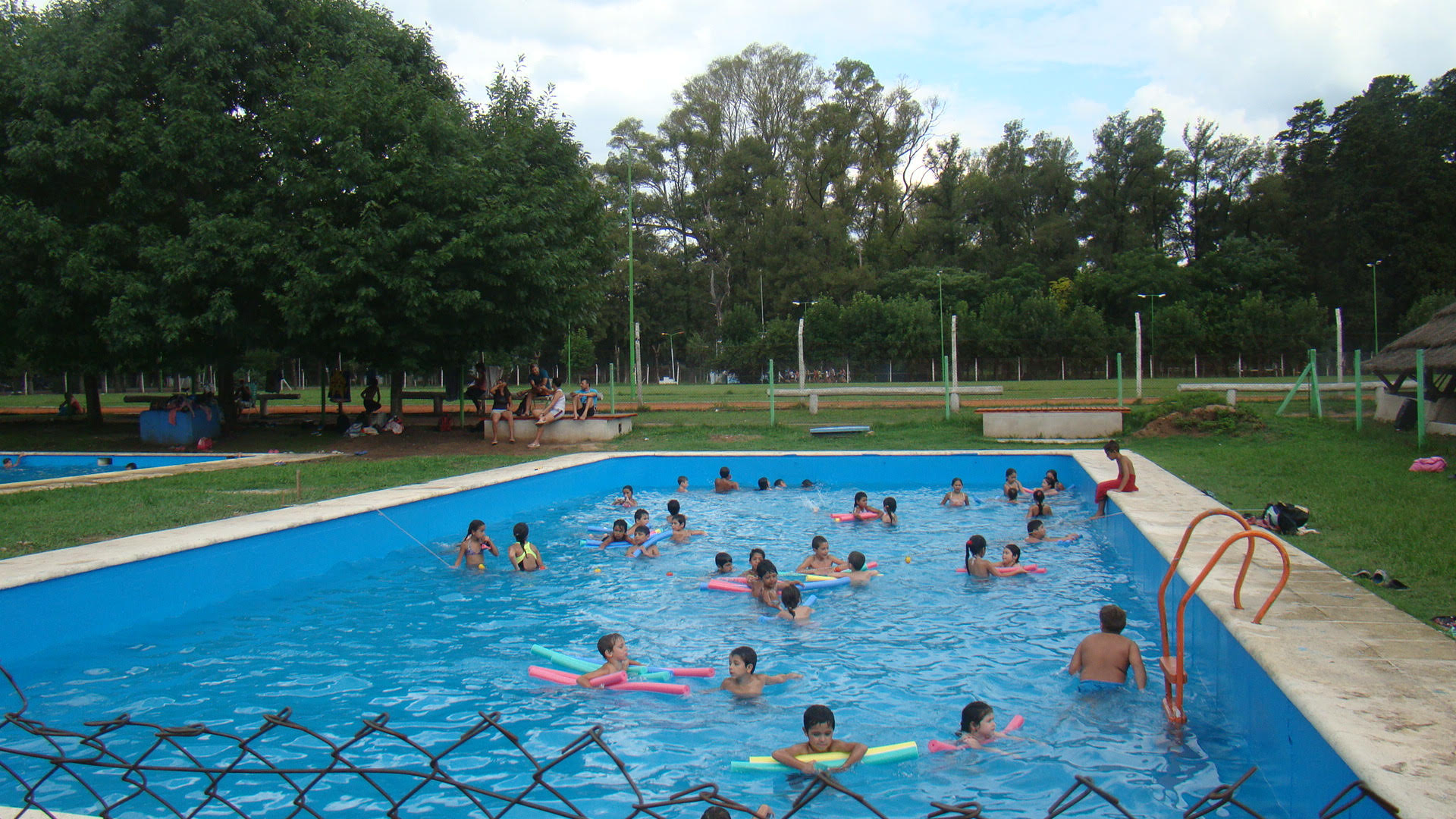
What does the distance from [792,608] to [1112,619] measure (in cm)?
283

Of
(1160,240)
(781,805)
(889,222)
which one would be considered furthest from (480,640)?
(1160,240)

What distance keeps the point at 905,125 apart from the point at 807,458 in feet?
179

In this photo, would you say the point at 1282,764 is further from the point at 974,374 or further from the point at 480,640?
the point at 974,374

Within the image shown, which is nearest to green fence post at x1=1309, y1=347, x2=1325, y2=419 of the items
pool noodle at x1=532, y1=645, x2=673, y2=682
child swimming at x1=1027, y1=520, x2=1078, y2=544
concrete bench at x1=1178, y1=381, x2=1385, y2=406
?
concrete bench at x1=1178, y1=381, x2=1385, y2=406

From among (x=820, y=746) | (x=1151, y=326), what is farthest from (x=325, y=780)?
(x=1151, y=326)

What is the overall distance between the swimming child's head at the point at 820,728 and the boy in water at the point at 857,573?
15.1 feet

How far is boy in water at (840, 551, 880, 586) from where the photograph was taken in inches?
385

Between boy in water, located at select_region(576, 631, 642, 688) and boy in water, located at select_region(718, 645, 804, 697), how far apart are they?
0.74 m

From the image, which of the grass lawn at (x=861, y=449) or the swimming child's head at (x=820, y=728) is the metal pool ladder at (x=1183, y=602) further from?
the swimming child's head at (x=820, y=728)

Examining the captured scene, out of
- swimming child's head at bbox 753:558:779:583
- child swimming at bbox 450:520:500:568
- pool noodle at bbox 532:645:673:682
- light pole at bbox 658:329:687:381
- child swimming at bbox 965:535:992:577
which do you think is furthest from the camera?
light pole at bbox 658:329:687:381

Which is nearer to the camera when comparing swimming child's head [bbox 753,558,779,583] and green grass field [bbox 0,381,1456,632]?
green grass field [bbox 0,381,1456,632]

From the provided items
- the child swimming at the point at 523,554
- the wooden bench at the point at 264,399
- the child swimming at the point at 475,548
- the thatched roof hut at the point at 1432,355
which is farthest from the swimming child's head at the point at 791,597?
the wooden bench at the point at 264,399

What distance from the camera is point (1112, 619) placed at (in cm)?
645

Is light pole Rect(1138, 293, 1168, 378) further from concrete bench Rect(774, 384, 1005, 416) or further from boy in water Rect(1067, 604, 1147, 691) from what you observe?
boy in water Rect(1067, 604, 1147, 691)
